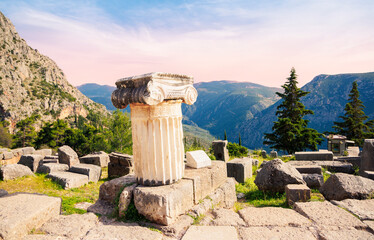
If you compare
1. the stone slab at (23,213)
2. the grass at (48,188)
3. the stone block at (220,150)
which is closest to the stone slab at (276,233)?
the stone slab at (23,213)

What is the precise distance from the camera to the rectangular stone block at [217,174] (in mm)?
4473

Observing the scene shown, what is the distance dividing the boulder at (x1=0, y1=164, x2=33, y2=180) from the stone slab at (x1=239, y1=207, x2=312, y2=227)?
8.17 metres

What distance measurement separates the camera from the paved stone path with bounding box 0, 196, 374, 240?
297 cm

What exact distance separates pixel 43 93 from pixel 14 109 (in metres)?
16.6

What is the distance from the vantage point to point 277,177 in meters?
5.38

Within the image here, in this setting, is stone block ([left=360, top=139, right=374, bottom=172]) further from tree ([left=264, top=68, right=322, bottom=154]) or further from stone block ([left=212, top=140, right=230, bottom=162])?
tree ([left=264, top=68, right=322, bottom=154])

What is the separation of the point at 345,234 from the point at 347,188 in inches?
72.4

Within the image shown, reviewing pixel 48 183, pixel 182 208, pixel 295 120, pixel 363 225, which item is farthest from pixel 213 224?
pixel 295 120

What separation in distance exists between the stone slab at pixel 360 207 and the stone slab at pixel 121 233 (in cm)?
315

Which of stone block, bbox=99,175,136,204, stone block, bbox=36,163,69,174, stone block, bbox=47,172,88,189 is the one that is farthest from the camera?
stone block, bbox=36,163,69,174

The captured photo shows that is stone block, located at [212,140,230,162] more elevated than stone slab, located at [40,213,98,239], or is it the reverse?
stone slab, located at [40,213,98,239]

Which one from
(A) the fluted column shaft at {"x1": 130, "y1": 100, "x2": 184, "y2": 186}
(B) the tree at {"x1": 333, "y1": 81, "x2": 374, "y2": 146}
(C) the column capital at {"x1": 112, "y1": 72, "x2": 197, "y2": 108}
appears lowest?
(B) the tree at {"x1": 333, "y1": 81, "x2": 374, "y2": 146}

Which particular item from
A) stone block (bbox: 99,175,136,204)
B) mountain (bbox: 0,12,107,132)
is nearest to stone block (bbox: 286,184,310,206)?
stone block (bbox: 99,175,136,204)

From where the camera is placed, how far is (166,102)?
3.64 meters
